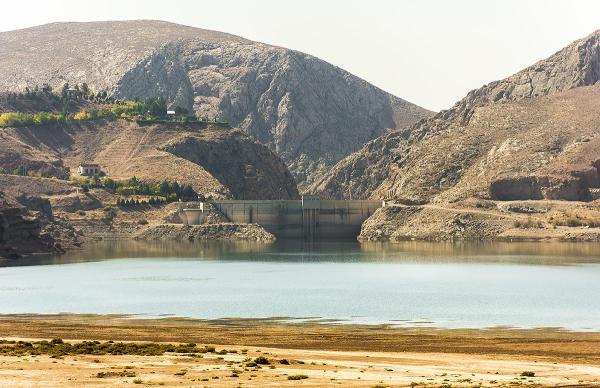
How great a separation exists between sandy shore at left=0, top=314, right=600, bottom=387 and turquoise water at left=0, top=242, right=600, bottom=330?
10.2 metres

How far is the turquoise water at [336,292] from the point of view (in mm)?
113062

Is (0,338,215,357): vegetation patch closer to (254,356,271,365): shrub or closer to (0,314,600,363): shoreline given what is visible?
(254,356,271,365): shrub

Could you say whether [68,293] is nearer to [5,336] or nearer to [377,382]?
[5,336]

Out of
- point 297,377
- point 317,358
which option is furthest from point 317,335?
point 297,377

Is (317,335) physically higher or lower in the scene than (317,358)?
higher

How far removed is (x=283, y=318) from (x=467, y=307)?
20102mm

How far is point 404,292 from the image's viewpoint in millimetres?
140375

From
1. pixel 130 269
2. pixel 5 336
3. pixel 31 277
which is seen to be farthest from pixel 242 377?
pixel 130 269

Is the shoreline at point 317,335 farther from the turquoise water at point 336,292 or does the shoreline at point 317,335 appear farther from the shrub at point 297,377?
the shrub at point 297,377

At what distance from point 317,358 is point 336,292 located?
225 ft

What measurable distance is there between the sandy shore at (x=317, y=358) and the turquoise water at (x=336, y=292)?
10192 millimetres

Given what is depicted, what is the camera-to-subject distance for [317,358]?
241ft

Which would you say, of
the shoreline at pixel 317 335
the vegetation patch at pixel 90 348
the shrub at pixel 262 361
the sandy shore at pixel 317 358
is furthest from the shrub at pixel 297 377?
the shoreline at pixel 317 335

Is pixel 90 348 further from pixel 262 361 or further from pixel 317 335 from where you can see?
pixel 317 335
